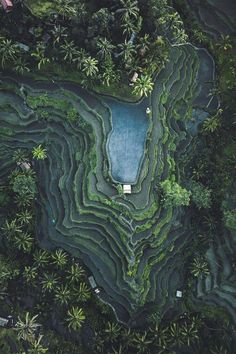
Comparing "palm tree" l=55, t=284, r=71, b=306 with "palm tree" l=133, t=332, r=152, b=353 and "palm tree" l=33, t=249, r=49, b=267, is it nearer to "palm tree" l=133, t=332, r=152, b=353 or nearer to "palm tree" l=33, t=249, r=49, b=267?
"palm tree" l=33, t=249, r=49, b=267

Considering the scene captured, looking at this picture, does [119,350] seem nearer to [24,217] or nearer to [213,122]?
[24,217]

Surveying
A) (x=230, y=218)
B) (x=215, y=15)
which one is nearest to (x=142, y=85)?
(x=215, y=15)

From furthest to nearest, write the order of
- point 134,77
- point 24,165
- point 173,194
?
point 24,165, point 134,77, point 173,194

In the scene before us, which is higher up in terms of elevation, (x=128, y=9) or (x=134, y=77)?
(x=128, y=9)

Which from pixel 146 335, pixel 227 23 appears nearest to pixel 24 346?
pixel 146 335

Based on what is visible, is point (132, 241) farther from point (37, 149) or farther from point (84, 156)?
point (37, 149)
